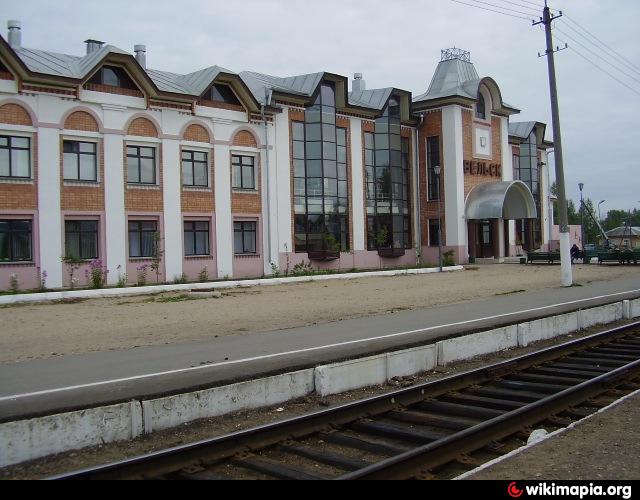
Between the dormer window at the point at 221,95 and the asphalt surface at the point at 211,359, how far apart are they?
63.1 feet

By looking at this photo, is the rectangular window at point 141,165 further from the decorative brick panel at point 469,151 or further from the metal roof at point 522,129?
the metal roof at point 522,129

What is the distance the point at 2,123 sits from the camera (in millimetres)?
24859

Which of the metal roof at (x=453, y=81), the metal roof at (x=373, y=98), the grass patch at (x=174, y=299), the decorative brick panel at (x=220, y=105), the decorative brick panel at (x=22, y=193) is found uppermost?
the metal roof at (x=453, y=81)

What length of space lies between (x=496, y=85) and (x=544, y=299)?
94.8 feet

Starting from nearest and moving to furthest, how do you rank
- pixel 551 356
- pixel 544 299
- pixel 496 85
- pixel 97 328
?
pixel 551 356 < pixel 97 328 < pixel 544 299 < pixel 496 85

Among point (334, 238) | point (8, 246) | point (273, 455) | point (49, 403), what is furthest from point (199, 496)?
point (334, 238)

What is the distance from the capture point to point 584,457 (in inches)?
227

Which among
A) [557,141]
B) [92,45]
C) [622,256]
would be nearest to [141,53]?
[92,45]

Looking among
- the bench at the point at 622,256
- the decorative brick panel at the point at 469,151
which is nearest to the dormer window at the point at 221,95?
the decorative brick panel at the point at 469,151

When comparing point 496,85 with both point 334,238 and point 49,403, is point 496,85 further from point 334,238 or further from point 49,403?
point 49,403

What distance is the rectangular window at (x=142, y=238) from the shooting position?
28.8 metres

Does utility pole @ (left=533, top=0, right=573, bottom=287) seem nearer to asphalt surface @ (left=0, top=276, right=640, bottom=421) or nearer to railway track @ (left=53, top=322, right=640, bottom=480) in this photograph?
asphalt surface @ (left=0, top=276, right=640, bottom=421)

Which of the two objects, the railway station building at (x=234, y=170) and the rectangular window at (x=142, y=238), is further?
the rectangular window at (x=142, y=238)

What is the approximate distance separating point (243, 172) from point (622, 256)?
2313cm
